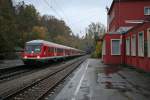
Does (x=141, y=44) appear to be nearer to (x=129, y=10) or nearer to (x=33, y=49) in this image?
(x=33, y=49)

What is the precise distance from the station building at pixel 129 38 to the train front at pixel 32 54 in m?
7.63

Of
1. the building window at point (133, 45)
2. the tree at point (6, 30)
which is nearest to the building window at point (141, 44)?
the building window at point (133, 45)

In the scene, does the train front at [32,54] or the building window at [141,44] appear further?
the train front at [32,54]

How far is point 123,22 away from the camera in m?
39.7

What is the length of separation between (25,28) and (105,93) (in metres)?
70.3

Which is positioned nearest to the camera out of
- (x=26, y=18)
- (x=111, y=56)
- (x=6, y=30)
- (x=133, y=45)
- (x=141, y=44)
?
(x=141, y=44)

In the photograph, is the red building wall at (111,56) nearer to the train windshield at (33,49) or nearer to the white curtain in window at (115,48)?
the white curtain in window at (115,48)

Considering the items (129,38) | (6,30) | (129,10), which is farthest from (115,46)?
(6,30)

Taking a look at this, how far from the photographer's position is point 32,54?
29359 millimetres

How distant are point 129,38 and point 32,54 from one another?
32.2ft

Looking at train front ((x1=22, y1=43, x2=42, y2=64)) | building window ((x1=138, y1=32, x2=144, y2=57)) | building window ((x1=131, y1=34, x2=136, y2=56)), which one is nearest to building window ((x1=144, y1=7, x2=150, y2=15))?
building window ((x1=131, y1=34, x2=136, y2=56))

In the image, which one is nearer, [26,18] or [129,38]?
[129,38]

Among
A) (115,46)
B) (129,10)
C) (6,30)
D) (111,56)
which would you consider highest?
(129,10)

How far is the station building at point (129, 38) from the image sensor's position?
21008 mm
